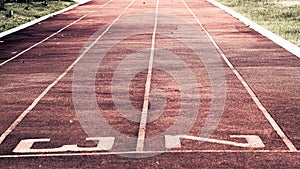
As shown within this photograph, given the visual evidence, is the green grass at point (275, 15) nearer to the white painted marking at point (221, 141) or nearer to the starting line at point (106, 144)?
the white painted marking at point (221, 141)

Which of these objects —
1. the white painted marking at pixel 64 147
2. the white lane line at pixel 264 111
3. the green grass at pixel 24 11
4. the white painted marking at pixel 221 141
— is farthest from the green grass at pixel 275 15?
the white painted marking at pixel 64 147

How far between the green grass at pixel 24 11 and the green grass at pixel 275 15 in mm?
12477

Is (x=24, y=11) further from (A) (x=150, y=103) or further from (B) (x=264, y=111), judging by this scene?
(B) (x=264, y=111)

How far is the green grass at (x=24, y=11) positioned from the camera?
33.8 meters

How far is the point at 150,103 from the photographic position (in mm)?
13227

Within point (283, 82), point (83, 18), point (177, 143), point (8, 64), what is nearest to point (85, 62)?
point (8, 64)

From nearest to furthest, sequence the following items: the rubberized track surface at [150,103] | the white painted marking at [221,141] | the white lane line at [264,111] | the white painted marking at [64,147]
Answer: the rubberized track surface at [150,103] < the white painted marking at [64,147] < the white painted marking at [221,141] < the white lane line at [264,111]

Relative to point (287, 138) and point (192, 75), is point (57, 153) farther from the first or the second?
point (192, 75)

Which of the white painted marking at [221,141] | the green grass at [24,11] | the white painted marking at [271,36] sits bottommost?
the green grass at [24,11]

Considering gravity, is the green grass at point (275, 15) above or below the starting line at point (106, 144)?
below

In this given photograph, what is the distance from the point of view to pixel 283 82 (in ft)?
51.9

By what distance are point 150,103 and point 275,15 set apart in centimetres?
2439

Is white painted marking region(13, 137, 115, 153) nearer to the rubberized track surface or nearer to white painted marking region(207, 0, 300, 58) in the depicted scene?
the rubberized track surface

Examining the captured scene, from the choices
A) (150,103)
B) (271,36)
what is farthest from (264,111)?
(271,36)
